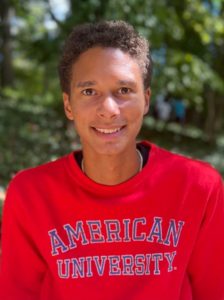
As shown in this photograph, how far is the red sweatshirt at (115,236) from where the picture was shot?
1869 mm

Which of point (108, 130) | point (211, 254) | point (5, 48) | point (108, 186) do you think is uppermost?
point (5, 48)

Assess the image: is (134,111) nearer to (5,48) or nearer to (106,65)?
(106,65)

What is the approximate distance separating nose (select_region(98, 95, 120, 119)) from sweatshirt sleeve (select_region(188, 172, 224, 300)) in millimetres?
466

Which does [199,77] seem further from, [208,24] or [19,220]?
[19,220]

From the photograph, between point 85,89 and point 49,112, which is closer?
point 85,89

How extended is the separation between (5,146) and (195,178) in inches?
263

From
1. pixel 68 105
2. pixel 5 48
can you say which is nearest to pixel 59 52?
pixel 68 105

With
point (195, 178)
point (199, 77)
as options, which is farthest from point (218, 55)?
point (195, 178)

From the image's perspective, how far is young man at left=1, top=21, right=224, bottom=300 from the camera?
1.84 m

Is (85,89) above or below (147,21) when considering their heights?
below

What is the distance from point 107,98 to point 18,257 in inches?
25.9

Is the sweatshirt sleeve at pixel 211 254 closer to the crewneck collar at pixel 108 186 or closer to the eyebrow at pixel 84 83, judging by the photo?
the crewneck collar at pixel 108 186

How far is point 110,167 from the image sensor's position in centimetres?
196

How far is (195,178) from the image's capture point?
196 centimetres
